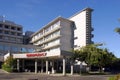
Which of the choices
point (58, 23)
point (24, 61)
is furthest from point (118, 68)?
point (24, 61)

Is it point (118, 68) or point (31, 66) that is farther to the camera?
point (118, 68)

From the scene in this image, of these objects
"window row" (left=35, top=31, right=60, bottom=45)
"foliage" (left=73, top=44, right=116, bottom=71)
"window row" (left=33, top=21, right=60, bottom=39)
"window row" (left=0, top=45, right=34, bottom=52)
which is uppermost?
"window row" (left=33, top=21, right=60, bottom=39)

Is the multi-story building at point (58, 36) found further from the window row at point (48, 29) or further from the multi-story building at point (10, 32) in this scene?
the multi-story building at point (10, 32)

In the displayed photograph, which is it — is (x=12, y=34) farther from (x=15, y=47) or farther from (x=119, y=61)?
(x=119, y=61)

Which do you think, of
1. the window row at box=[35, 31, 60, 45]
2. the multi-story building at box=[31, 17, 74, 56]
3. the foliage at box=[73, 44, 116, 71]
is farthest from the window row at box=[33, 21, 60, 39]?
the foliage at box=[73, 44, 116, 71]

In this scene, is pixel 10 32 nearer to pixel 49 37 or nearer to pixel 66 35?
pixel 49 37

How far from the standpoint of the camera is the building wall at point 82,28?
110562 millimetres

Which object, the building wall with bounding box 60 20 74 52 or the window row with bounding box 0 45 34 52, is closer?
the window row with bounding box 0 45 34 52

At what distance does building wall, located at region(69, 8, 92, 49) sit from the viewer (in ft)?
363

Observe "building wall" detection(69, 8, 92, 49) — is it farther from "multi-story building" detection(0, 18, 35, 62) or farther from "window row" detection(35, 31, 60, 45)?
"multi-story building" detection(0, 18, 35, 62)

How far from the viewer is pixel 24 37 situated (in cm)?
14412

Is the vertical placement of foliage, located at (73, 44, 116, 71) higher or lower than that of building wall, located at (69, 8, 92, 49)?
lower

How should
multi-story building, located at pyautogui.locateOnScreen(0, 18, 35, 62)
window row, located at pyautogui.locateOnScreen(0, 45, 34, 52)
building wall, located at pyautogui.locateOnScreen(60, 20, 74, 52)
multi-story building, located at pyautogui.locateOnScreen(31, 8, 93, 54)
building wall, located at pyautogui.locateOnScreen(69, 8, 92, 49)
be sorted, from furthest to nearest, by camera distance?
multi-story building, located at pyautogui.locateOnScreen(0, 18, 35, 62) < building wall, located at pyautogui.locateOnScreen(69, 8, 92, 49) < building wall, located at pyautogui.locateOnScreen(60, 20, 74, 52) < multi-story building, located at pyautogui.locateOnScreen(31, 8, 93, 54) < window row, located at pyautogui.locateOnScreen(0, 45, 34, 52)

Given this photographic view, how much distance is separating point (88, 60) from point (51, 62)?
1525 centimetres
